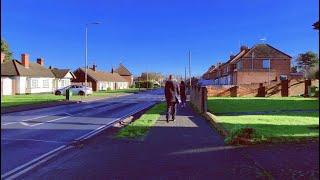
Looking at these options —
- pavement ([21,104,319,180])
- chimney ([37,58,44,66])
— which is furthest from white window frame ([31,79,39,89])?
pavement ([21,104,319,180])

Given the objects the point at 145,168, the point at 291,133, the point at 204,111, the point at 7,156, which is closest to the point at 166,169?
the point at 145,168

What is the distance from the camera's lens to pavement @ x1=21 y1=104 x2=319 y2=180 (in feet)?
24.7

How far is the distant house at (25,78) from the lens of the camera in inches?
2277

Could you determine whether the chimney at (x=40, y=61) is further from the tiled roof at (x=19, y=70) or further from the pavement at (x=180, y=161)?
the pavement at (x=180, y=161)

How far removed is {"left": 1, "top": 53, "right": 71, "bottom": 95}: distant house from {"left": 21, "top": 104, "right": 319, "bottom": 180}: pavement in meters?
44.1

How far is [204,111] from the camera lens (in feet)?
73.5

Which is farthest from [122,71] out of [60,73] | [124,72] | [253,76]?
[253,76]

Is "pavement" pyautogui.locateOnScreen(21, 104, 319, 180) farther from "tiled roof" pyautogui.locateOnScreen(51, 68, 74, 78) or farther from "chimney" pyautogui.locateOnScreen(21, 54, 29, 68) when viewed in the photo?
"tiled roof" pyautogui.locateOnScreen(51, 68, 74, 78)

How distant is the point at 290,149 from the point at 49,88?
214 ft

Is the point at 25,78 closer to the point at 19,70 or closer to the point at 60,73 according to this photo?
the point at 19,70

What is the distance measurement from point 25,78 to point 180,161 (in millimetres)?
54876

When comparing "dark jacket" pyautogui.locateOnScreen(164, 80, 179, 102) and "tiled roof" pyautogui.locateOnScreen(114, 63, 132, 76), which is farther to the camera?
"tiled roof" pyautogui.locateOnScreen(114, 63, 132, 76)

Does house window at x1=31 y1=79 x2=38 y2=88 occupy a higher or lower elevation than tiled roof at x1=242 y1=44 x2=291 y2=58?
lower

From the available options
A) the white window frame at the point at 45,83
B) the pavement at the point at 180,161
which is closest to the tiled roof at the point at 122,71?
the white window frame at the point at 45,83
